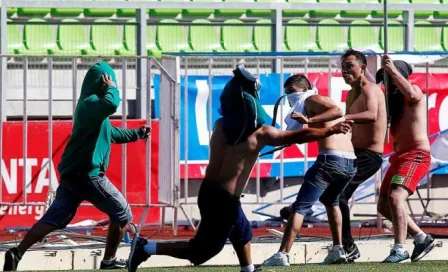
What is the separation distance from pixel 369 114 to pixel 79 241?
3.59 m

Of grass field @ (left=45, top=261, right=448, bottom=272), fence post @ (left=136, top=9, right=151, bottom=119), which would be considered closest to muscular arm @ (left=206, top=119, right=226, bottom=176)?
grass field @ (left=45, top=261, right=448, bottom=272)

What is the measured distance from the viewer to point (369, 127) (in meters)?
10.8

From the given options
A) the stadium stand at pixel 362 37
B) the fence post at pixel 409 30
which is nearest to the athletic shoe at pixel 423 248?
the fence post at pixel 409 30

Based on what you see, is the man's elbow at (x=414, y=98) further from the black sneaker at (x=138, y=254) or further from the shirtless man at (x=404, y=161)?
the black sneaker at (x=138, y=254)

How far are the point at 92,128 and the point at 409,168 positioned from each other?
2664mm

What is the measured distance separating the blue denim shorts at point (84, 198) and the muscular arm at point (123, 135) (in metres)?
0.37

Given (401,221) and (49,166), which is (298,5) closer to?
(49,166)

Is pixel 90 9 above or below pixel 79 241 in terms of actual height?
above

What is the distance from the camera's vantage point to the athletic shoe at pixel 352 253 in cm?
1096

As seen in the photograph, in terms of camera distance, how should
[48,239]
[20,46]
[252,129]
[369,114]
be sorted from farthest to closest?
[20,46], [48,239], [369,114], [252,129]

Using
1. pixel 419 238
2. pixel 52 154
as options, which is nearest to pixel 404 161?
pixel 419 238

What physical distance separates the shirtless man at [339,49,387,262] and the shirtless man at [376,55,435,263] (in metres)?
0.16

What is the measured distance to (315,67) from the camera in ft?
48.2

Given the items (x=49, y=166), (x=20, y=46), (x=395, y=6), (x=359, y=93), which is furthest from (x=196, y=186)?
(x=395, y=6)
